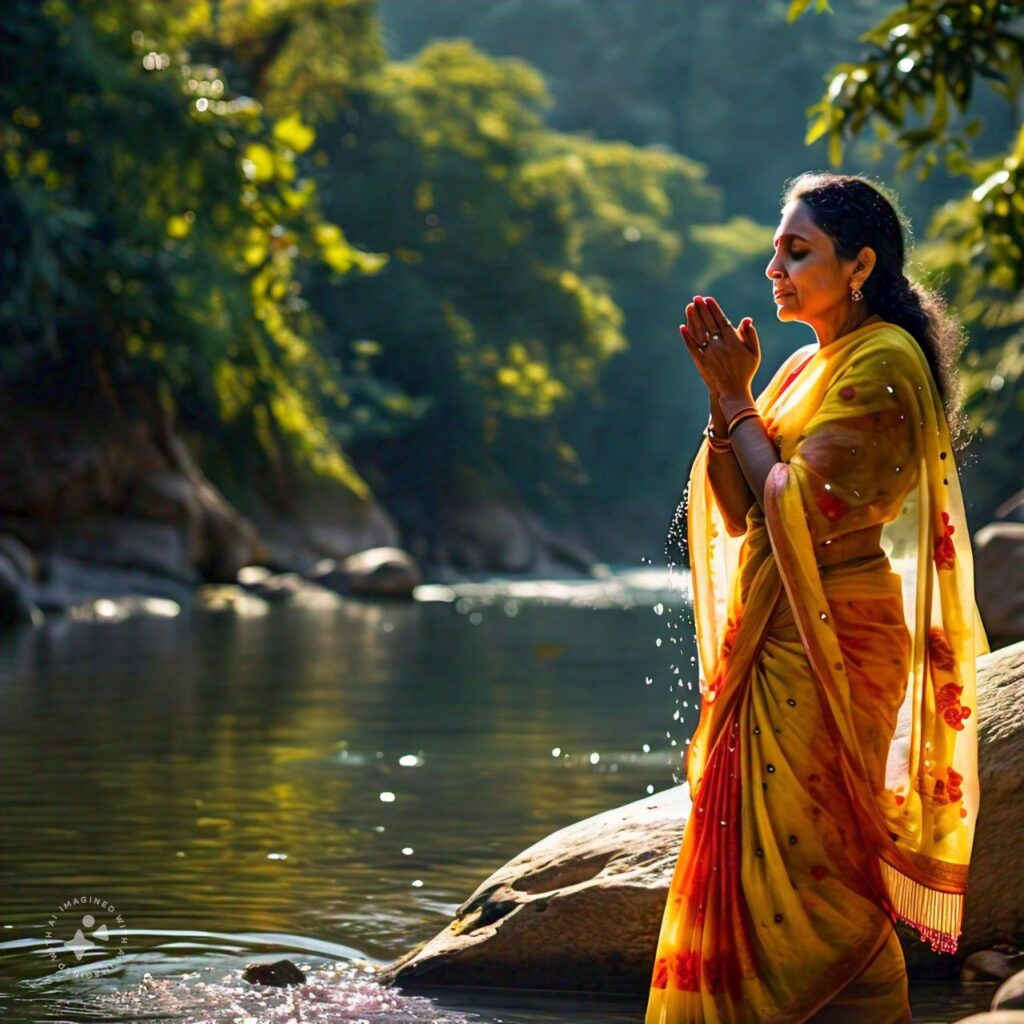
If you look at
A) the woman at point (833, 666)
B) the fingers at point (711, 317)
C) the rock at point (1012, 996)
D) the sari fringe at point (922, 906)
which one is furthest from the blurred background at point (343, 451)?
the rock at point (1012, 996)

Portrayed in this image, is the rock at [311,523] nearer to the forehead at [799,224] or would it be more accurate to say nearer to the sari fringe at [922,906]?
the forehead at [799,224]

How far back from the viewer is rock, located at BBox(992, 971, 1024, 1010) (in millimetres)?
4195

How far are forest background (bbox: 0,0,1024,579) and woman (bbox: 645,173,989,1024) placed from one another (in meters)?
1.31

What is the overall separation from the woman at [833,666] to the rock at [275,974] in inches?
78.0

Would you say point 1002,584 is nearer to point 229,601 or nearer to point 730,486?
point 730,486

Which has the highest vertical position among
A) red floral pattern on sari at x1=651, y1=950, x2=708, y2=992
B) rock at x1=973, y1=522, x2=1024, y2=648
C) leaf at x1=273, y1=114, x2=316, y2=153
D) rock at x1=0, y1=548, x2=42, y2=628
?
leaf at x1=273, y1=114, x2=316, y2=153

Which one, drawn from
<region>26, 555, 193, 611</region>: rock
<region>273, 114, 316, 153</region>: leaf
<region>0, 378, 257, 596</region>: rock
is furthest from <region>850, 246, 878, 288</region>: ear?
<region>0, 378, 257, 596</region>: rock

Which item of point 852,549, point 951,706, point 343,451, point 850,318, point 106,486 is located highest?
point 343,451

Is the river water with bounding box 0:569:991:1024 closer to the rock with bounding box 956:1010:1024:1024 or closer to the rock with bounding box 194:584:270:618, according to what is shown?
the rock with bounding box 956:1010:1024:1024

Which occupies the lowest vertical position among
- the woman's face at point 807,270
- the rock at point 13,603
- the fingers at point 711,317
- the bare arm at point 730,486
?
the bare arm at point 730,486

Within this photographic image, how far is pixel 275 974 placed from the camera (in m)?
6.24

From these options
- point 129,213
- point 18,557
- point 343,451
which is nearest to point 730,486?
point 18,557

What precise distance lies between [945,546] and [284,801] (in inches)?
240

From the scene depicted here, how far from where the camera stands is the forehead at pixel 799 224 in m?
4.60
